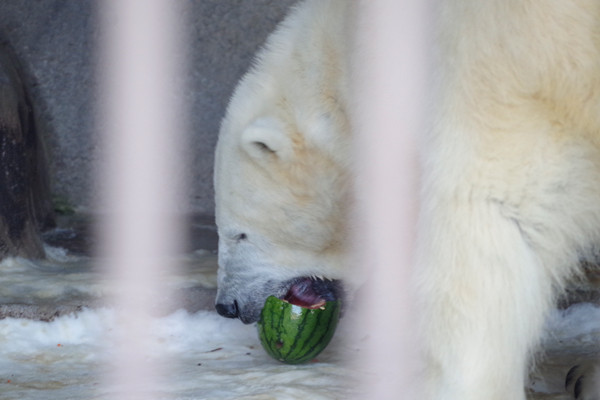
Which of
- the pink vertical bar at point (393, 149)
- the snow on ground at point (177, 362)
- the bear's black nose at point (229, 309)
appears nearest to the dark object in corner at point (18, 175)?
the snow on ground at point (177, 362)

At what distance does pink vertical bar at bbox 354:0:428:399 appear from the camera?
4.92 feet

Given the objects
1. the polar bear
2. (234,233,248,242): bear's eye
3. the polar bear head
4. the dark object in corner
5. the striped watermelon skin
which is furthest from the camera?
the dark object in corner

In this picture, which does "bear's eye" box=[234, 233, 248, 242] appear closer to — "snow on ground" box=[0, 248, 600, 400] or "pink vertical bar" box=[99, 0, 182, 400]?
"pink vertical bar" box=[99, 0, 182, 400]

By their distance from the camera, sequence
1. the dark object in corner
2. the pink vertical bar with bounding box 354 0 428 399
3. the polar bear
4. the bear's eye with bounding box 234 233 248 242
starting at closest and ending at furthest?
the polar bear < the pink vertical bar with bounding box 354 0 428 399 < the bear's eye with bounding box 234 233 248 242 < the dark object in corner

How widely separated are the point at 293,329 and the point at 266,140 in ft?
1.64

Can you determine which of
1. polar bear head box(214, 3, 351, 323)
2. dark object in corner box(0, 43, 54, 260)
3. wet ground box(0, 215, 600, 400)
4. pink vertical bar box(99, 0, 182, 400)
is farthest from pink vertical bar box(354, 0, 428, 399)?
dark object in corner box(0, 43, 54, 260)

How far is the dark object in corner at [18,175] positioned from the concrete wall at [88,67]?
18 cm

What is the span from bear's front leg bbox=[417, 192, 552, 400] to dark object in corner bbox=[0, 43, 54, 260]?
6.91 ft

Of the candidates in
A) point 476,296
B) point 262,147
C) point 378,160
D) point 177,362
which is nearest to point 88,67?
point 177,362

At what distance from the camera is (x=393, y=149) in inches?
63.2

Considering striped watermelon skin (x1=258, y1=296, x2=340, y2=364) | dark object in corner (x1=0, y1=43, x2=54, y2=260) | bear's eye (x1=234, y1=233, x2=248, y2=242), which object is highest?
dark object in corner (x1=0, y1=43, x2=54, y2=260)

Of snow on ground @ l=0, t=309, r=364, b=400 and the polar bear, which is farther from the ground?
the polar bear

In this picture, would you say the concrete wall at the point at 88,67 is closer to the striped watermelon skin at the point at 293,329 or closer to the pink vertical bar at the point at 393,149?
the striped watermelon skin at the point at 293,329

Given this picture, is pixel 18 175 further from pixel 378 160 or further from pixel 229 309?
pixel 378 160
